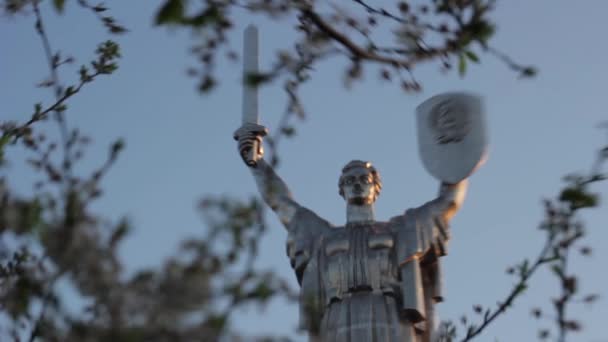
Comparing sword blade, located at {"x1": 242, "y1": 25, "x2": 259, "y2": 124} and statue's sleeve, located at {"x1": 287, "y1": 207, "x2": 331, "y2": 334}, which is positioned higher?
sword blade, located at {"x1": 242, "y1": 25, "x2": 259, "y2": 124}

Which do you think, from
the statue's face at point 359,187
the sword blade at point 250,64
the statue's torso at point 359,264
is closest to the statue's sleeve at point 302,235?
the statue's torso at point 359,264

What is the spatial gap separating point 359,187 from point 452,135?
0.85 m

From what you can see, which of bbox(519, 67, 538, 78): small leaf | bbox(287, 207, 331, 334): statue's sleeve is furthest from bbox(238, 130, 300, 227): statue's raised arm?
bbox(519, 67, 538, 78): small leaf

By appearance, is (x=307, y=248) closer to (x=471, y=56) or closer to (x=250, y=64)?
(x=250, y=64)

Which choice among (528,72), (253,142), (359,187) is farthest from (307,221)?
(528,72)

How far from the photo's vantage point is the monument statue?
850 centimetres

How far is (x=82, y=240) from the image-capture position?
14.4ft

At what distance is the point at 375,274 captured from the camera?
8664 millimetres

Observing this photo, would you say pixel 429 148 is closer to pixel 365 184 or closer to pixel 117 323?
pixel 365 184

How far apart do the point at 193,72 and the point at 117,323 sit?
1.64 m

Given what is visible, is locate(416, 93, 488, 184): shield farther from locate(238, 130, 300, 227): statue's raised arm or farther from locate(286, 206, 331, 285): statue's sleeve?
locate(238, 130, 300, 227): statue's raised arm

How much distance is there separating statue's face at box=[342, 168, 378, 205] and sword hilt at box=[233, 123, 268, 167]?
858 millimetres

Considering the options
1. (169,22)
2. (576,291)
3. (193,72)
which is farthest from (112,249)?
(576,291)

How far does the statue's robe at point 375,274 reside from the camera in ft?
27.8
